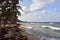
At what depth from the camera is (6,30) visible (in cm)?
624

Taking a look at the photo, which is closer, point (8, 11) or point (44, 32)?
point (8, 11)

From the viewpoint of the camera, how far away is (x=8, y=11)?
8.78 metres

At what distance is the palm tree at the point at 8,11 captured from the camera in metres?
8.53

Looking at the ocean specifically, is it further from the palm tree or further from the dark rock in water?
the dark rock in water

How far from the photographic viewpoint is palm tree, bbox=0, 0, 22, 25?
28.0 feet

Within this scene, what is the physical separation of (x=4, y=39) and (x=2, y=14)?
2693 millimetres

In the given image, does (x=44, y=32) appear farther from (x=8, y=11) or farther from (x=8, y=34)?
(x=8, y=34)

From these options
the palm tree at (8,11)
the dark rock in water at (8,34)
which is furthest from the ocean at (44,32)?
the dark rock in water at (8,34)

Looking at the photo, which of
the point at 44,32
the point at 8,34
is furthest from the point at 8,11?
the point at 44,32

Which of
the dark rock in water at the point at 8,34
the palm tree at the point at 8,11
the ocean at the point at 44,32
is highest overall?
the palm tree at the point at 8,11

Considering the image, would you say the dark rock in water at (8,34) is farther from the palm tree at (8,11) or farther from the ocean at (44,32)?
the ocean at (44,32)

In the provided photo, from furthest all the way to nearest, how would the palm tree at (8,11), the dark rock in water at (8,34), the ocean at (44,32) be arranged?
the ocean at (44,32) → the palm tree at (8,11) → the dark rock in water at (8,34)

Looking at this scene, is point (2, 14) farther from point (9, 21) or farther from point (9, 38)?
point (9, 38)

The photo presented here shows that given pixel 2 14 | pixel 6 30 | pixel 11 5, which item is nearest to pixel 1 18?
pixel 2 14
